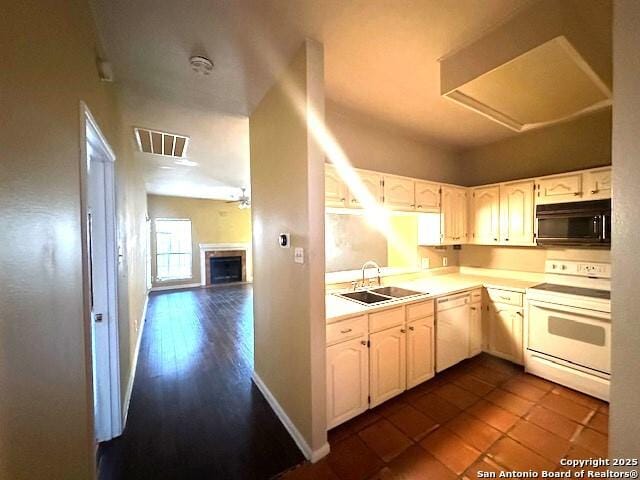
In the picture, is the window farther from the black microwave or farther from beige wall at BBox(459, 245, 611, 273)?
the black microwave

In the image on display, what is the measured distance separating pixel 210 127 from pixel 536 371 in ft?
14.4

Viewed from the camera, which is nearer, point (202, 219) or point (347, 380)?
point (347, 380)

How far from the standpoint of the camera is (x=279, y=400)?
2.16 meters

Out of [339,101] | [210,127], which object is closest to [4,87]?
[339,101]

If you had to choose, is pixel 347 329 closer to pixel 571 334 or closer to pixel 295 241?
pixel 295 241

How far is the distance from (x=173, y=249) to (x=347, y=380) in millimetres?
7235

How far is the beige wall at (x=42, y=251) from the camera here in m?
0.63

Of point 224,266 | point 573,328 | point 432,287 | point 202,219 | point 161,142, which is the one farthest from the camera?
point 224,266

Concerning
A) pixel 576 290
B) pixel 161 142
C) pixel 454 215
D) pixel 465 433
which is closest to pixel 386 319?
pixel 465 433

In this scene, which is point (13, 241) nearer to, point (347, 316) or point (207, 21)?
point (207, 21)

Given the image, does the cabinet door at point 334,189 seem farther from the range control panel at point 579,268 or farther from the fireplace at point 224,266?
the fireplace at point 224,266

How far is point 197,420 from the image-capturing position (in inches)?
83.7

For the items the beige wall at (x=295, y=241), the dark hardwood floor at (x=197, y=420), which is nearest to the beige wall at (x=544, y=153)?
the beige wall at (x=295, y=241)

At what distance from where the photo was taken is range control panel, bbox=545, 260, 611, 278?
8.68 ft
